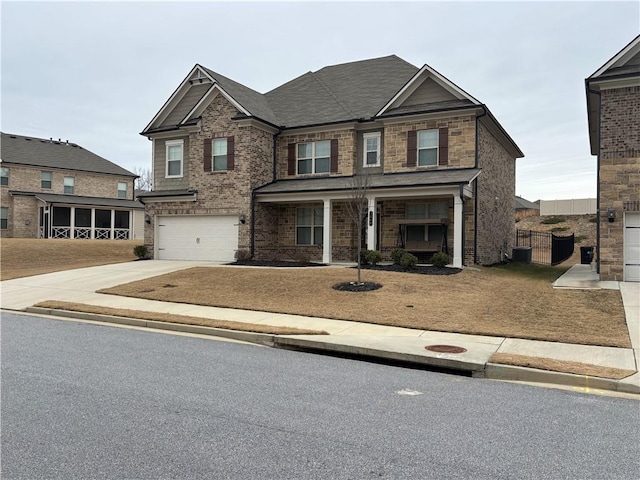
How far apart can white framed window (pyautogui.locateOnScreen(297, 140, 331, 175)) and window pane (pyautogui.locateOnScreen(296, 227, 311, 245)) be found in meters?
2.67

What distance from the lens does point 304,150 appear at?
23.5 metres

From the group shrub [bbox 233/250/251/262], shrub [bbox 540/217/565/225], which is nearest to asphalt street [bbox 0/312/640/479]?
shrub [bbox 233/250/251/262]

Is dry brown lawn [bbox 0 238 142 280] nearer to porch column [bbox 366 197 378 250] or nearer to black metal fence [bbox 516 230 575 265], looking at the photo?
porch column [bbox 366 197 378 250]

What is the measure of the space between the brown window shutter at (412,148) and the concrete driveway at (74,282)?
10.4 meters

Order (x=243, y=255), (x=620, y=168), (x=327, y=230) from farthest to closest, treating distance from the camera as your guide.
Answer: (x=243, y=255) → (x=327, y=230) → (x=620, y=168)

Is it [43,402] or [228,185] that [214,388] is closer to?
[43,402]

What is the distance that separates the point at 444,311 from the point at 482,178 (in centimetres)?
1078

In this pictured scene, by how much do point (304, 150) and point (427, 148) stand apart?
5949 mm

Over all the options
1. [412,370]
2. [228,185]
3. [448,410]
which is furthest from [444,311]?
[228,185]

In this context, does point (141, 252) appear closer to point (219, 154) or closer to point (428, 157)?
point (219, 154)

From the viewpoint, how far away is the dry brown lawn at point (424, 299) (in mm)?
10219

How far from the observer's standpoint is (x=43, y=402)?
5516mm

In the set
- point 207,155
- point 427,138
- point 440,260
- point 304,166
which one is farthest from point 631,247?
point 207,155

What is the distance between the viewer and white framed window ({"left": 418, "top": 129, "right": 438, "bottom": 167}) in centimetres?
2053
